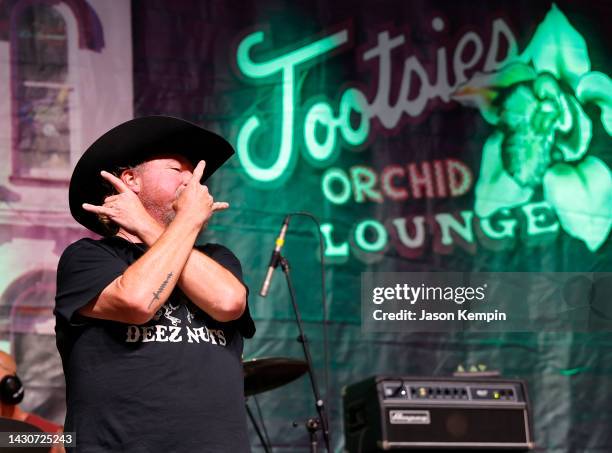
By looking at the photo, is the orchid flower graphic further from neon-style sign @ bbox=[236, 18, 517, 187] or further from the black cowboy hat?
the black cowboy hat

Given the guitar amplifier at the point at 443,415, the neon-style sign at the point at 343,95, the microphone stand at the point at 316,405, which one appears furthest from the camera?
the neon-style sign at the point at 343,95

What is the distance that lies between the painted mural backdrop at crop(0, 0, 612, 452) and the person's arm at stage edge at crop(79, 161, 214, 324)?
2287mm

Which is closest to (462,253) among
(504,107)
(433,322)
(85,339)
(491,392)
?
(433,322)

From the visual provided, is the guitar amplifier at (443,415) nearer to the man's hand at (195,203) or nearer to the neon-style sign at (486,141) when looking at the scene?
the neon-style sign at (486,141)

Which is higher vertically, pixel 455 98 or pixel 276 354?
pixel 455 98

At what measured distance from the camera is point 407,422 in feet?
12.4

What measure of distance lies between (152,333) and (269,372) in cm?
172

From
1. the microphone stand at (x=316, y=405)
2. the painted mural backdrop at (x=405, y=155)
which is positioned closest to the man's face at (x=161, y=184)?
the microphone stand at (x=316, y=405)

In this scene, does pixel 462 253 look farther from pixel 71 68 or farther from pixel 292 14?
pixel 71 68

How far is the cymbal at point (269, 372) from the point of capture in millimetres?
3803

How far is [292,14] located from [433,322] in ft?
5.50

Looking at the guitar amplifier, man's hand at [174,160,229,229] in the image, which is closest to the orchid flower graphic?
the guitar amplifier

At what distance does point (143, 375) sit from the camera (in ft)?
7.22

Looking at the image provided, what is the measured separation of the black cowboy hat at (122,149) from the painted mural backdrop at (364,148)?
193 cm
